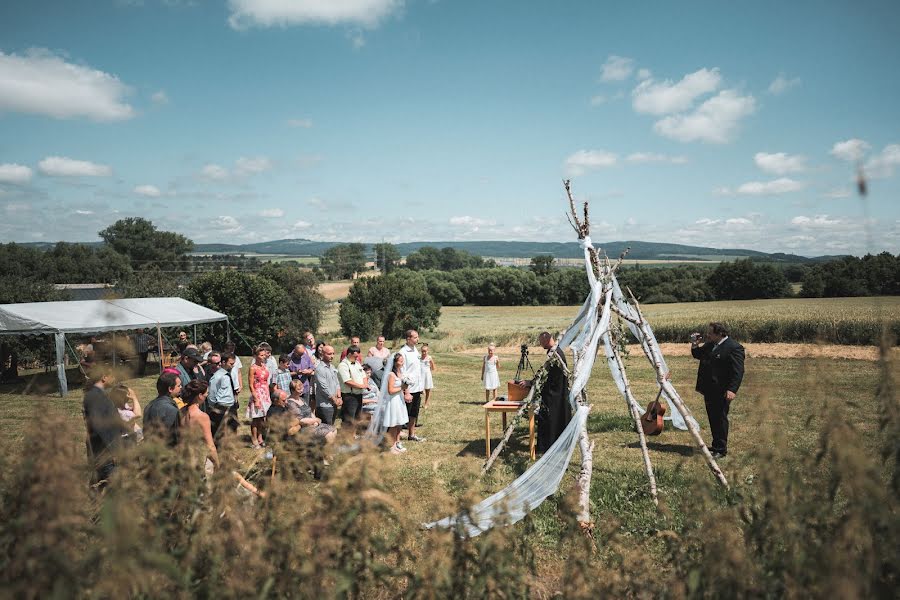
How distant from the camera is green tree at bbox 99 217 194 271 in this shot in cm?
9800

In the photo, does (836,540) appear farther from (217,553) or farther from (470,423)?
(470,423)

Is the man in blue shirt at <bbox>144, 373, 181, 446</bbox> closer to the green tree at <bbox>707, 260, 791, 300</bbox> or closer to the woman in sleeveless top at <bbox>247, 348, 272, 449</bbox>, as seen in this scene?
the woman in sleeveless top at <bbox>247, 348, 272, 449</bbox>

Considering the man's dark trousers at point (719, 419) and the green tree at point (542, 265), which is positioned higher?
the green tree at point (542, 265)

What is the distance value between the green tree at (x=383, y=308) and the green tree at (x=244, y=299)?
657 cm

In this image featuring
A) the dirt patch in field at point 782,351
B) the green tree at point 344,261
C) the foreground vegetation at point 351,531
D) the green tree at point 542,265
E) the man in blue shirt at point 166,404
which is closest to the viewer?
the foreground vegetation at point 351,531

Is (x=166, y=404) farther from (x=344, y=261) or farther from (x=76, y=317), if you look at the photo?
(x=344, y=261)

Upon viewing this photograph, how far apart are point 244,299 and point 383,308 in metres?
11.9

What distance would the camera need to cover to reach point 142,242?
98625 millimetres

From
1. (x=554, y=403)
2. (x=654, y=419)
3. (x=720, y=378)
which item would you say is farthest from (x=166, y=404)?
(x=720, y=378)

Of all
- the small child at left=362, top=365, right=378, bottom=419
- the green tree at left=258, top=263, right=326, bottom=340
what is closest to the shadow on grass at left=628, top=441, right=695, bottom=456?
the small child at left=362, top=365, right=378, bottom=419

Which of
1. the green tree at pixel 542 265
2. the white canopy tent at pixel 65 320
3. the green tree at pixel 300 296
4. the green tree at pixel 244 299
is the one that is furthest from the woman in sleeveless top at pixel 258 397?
the green tree at pixel 542 265

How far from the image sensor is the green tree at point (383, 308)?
39.7 m

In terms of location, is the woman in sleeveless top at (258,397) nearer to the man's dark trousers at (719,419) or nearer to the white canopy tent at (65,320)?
the white canopy tent at (65,320)

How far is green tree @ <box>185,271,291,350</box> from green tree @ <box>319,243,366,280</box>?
2337 inches
